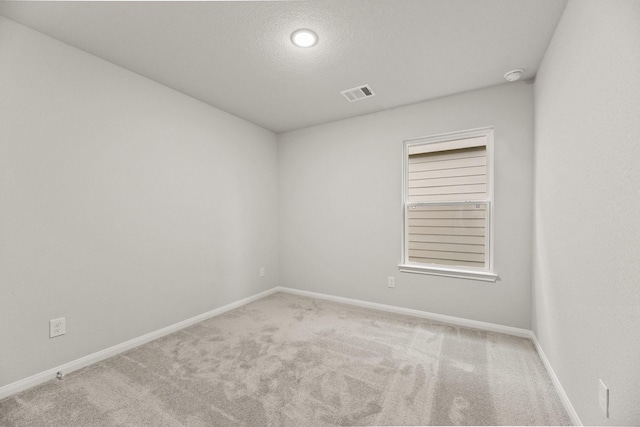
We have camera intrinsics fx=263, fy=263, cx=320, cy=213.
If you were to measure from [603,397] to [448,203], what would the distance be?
6.77ft

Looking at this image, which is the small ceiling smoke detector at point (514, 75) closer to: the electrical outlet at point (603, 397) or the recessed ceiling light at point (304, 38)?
the recessed ceiling light at point (304, 38)

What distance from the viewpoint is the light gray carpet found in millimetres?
1572

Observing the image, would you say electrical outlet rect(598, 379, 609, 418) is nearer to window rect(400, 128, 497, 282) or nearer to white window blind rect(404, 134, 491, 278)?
window rect(400, 128, 497, 282)

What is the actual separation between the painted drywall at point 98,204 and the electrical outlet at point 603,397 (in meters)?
3.24

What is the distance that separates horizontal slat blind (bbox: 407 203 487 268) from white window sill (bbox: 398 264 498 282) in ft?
0.40

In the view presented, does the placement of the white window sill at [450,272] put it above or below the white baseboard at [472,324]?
above

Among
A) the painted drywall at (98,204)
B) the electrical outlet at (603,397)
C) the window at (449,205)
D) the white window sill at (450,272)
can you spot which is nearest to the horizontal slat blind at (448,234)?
the window at (449,205)

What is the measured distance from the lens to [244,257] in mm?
3623

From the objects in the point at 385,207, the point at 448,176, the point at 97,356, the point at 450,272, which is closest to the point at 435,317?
the point at 450,272

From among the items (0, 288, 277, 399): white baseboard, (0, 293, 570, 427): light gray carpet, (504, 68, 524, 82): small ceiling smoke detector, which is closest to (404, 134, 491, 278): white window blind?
(504, 68, 524, 82): small ceiling smoke detector

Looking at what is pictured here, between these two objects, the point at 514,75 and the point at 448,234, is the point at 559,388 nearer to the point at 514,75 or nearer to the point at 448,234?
the point at 448,234

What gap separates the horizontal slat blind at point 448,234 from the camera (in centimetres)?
288

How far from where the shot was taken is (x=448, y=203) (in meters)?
3.01

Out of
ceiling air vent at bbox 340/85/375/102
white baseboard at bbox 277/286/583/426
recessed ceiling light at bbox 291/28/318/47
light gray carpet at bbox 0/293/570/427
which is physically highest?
recessed ceiling light at bbox 291/28/318/47
